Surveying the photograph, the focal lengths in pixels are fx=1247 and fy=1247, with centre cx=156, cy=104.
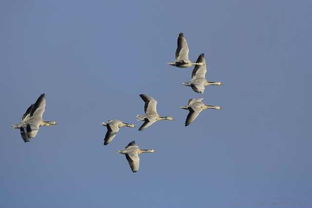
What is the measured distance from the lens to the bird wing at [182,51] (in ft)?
390

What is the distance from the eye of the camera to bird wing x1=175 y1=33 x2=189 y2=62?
119 m

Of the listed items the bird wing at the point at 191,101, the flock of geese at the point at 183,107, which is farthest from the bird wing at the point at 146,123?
the bird wing at the point at 191,101

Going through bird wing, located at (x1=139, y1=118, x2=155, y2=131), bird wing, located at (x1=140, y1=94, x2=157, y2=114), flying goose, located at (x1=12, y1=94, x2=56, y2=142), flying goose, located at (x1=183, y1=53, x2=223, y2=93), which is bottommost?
flying goose, located at (x1=12, y1=94, x2=56, y2=142)

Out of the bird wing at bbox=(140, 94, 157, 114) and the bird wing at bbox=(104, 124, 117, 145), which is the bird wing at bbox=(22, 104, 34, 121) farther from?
the bird wing at bbox=(140, 94, 157, 114)

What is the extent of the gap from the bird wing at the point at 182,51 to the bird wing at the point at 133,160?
9994 mm

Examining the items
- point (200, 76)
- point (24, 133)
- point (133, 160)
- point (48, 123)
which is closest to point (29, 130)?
point (24, 133)

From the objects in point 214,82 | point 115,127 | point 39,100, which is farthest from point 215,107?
point 39,100

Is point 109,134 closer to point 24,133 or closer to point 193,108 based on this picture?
point 193,108

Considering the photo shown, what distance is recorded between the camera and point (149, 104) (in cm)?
11950

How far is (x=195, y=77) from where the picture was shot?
120 metres

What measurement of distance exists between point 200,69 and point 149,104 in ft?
20.4

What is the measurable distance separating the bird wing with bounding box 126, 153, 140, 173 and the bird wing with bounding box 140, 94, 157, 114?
438 cm

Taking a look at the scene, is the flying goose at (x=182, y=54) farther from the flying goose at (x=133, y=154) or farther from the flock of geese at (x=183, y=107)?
the flying goose at (x=133, y=154)

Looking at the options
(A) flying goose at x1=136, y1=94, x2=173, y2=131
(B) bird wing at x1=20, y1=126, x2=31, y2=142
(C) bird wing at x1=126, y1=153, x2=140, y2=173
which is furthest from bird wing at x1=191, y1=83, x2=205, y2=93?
(B) bird wing at x1=20, y1=126, x2=31, y2=142
